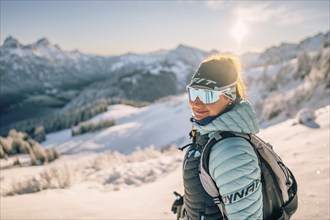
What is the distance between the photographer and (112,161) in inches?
358

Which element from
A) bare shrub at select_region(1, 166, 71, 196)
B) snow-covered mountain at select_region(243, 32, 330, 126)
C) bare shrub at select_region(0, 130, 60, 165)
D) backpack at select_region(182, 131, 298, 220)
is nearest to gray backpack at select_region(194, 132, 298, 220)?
backpack at select_region(182, 131, 298, 220)

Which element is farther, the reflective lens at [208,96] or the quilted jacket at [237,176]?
the reflective lens at [208,96]

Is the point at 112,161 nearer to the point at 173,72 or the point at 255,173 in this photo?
the point at 255,173

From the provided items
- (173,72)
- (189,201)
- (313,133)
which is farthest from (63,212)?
(173,72)

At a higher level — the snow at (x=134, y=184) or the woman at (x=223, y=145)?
the woman at (x=223, y=145)

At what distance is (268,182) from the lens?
1845 millimetres

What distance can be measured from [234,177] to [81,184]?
5532mm

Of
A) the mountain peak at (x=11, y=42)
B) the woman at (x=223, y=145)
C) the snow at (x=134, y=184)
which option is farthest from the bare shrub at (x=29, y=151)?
the mountain peak at (x=11, y=42)

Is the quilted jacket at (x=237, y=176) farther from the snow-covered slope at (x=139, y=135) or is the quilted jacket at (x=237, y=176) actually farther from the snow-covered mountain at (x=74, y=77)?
the snow-covered mountain at (x=74, y=77)

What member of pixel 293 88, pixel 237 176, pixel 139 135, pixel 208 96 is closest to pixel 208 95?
pixel 208 96

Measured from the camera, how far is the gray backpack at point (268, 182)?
1.78 metres

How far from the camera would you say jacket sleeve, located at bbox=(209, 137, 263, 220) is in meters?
1.65

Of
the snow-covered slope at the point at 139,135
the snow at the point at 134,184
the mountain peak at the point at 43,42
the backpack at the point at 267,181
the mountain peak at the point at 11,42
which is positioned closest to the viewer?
the backpack at the point at 267,181

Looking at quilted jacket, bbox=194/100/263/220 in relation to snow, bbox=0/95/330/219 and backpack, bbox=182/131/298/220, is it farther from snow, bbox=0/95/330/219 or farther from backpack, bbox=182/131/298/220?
snow, bbox=0/95/330/219
